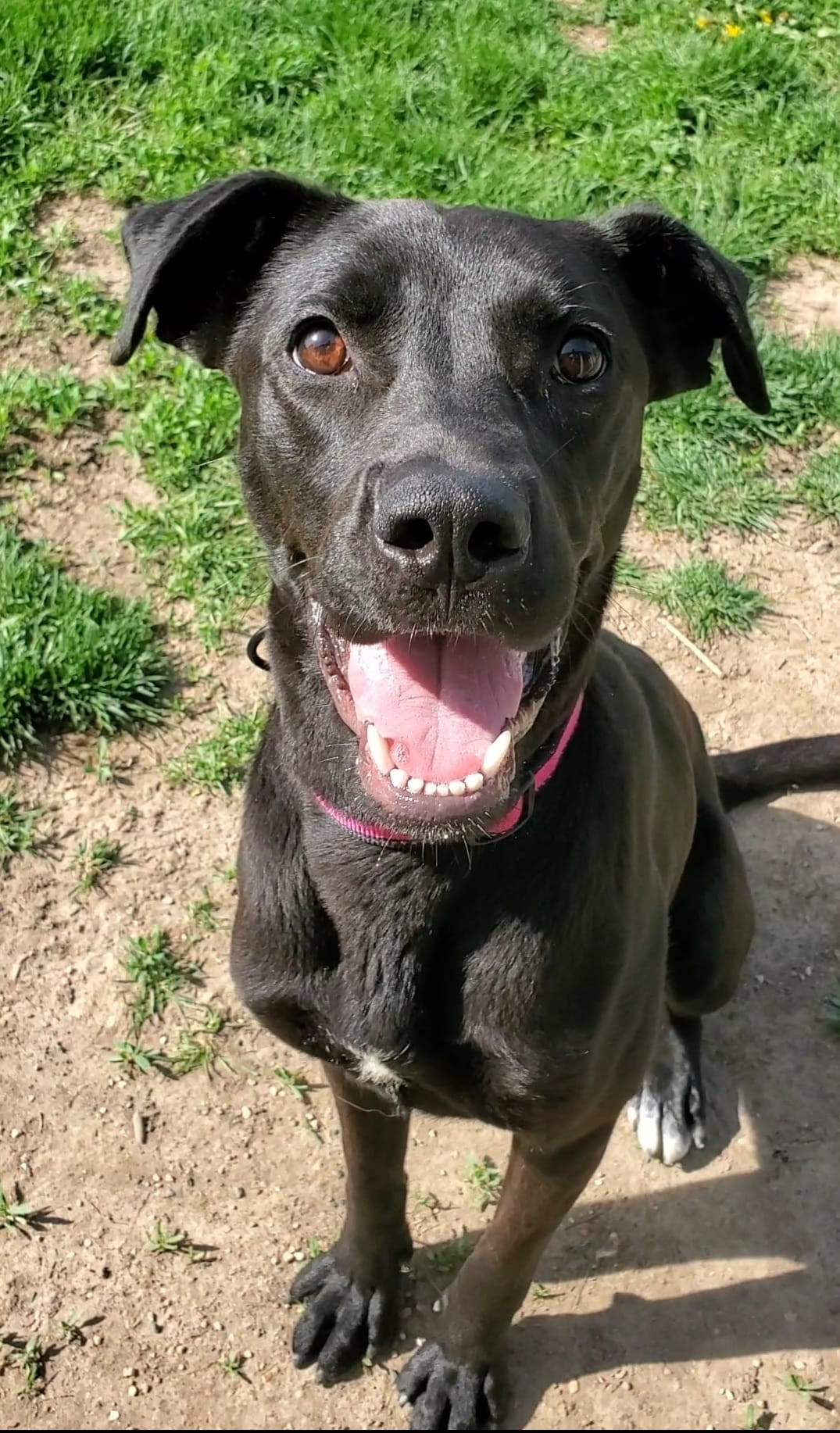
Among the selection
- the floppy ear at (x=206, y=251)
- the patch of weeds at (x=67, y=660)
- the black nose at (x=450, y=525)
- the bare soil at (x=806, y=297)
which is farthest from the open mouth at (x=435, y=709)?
the bare soil at (x=806, y=297)

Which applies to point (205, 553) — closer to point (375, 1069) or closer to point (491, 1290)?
point (375, 1069)

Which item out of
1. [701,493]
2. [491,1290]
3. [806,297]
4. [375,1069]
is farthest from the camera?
[806,297]

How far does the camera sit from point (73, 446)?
192 inches

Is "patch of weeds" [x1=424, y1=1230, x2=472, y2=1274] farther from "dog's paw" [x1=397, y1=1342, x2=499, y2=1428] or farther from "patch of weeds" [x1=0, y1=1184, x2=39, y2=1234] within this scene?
"patch of weeds" [x1=0, y1=1184, x2=39, y2=1234]

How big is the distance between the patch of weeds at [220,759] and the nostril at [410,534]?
2332 mm

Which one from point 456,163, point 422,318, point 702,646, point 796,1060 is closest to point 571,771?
point 422,318

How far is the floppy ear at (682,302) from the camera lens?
245 cm

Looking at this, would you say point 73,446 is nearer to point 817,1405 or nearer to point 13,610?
point 13,610

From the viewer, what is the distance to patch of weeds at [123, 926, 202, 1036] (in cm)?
379

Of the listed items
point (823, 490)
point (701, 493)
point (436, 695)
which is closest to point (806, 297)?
point (823, 490)

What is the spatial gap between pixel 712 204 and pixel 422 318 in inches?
153

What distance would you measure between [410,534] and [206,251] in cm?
99

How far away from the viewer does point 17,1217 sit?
3.41 metres

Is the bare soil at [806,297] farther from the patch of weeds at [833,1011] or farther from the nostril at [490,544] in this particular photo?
the nostril at [490,544]
